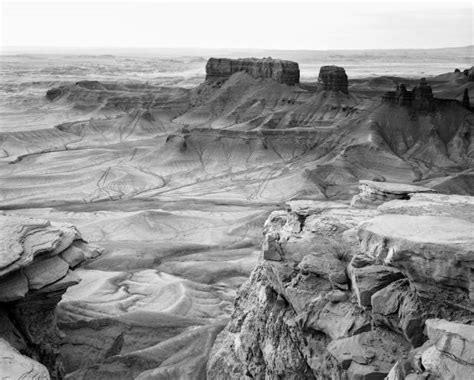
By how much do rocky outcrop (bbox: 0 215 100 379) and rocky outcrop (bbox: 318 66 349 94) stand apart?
72349mm

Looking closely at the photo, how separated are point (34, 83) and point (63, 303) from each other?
132 m

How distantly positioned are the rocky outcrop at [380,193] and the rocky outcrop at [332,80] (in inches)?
2776

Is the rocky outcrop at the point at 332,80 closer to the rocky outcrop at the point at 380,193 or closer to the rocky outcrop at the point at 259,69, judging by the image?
the rocky outcrop at the point at 259,69

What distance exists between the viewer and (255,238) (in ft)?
151

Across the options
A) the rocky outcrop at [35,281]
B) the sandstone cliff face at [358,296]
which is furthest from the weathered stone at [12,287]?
the sandstone cliff face at [358,296]

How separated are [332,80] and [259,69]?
14.4 meters

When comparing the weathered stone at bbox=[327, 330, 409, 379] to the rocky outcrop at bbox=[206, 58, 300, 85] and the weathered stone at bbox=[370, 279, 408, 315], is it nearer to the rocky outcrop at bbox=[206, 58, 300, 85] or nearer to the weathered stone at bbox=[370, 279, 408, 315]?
the weathered stone at bbox=[370, 279, 408, 315]

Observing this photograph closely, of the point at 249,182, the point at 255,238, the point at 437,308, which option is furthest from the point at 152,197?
the point at 437,308

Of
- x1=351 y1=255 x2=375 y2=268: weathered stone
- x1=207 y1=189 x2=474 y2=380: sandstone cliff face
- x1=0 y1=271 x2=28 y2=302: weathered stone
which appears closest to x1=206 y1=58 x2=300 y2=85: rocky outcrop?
x1=207 y1=189 x2=474 y2=380: sandstone cliff face

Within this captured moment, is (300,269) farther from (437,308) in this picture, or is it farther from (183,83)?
(183,83)

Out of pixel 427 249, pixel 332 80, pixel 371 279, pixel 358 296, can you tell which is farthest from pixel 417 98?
pixel 427 249

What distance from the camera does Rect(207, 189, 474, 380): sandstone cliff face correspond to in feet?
37.6

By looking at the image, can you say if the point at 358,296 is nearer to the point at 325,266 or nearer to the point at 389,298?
the point at 389,298

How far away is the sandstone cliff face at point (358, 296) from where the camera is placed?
37.6 feet
